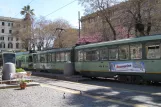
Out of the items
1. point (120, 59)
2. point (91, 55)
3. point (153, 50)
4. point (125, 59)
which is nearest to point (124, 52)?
point (125, 59)

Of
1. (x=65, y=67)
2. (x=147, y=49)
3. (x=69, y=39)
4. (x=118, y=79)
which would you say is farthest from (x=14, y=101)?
(x=69, y=39)

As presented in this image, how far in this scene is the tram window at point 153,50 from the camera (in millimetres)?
15174

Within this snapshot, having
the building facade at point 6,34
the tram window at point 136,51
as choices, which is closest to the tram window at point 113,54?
the tram window at point 136,51

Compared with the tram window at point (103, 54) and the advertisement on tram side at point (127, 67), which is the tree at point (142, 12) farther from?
the advertisement on tram side at point (127, 67)

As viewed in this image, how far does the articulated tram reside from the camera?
15516 millimetres

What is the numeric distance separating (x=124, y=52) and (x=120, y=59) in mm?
624

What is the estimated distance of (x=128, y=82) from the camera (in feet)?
58.2

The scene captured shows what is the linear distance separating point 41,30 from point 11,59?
24091 millimetres

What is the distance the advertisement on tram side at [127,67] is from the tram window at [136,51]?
0.43 meters

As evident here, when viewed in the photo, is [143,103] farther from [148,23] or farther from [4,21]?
[4,21]

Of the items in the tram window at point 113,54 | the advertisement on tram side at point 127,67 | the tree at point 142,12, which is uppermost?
the tree at point 142,12

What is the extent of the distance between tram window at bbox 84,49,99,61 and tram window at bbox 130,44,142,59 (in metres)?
3.73

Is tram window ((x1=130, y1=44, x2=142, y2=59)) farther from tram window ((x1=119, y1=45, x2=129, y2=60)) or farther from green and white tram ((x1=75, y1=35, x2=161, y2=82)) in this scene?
tram window ((x1=119, y1=45, x2=129, y2=60))

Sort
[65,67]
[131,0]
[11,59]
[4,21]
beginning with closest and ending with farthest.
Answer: [65,67]
[131,0]
[11,59]
[4,21]
